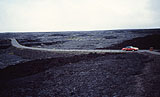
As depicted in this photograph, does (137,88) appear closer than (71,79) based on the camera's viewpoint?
Answer: Yes

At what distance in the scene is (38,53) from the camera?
36000 mm

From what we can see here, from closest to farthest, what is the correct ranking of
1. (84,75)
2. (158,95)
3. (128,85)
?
(158,95) < (128,85) < (84,75)

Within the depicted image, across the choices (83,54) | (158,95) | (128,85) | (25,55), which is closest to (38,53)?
(25,55)

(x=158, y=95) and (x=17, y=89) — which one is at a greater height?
(x=158, y=95)

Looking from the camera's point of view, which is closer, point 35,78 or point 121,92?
point 121,92

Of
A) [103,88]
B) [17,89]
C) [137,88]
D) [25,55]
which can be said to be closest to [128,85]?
[137,88]

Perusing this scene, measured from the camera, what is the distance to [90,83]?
1512cm

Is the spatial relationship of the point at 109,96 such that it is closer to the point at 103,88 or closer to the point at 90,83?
the point at 103,88

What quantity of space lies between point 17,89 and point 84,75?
8446 millimetres

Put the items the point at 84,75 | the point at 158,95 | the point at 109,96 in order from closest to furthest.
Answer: the point at 158,95, the point at 109,96, the point at 84,75

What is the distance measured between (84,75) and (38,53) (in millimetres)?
21954

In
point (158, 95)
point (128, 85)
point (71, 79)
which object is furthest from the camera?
point (71, 79)

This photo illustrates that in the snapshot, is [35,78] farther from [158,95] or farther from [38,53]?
[38,53]

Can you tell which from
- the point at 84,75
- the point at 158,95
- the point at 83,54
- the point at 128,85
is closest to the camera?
the point at 158,95
